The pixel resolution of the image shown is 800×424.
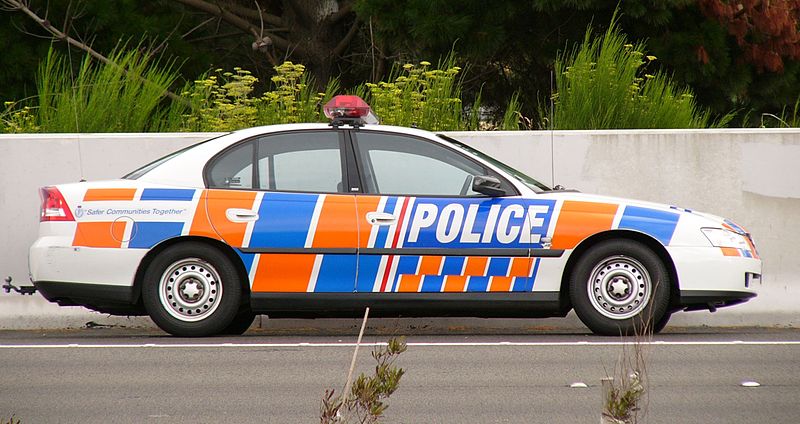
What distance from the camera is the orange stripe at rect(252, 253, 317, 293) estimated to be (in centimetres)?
873

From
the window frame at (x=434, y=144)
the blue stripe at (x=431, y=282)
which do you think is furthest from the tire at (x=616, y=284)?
the blue stripe at (x=431, y=282)

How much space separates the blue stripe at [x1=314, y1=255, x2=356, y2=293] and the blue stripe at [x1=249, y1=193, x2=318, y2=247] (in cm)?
22

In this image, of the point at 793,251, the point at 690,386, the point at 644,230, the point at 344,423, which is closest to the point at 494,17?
the point at 793,251

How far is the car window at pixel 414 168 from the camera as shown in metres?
8.91

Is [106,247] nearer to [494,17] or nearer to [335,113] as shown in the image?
[335,113]

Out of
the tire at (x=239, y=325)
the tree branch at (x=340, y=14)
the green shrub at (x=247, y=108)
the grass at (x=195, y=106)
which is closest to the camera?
the tire at (x=239, y=325)

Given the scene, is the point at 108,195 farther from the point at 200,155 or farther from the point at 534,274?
the point at 534,274

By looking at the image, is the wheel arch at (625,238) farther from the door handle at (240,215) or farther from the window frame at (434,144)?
the door handle at (240,215)

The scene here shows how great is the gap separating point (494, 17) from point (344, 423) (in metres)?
14.0

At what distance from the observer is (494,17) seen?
17000 mm

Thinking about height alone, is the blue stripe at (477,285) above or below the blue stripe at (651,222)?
below

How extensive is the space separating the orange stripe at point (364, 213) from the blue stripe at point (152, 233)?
120 cm

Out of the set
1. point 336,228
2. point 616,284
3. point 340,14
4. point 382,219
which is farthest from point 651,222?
point 340,14

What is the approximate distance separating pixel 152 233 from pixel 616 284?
124 inches
